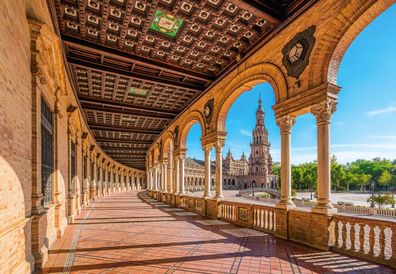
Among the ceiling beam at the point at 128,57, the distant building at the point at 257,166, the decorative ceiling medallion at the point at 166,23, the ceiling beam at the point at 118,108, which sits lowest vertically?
the distant building at the point at 257,166

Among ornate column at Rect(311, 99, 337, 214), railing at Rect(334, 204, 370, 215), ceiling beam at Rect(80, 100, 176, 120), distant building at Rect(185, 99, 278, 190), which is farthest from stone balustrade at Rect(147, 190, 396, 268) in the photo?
distant building at Rect(185, 99, 278, 190)

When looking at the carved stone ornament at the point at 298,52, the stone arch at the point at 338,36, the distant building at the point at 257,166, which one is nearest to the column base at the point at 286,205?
the stone arch at the point at 338,36

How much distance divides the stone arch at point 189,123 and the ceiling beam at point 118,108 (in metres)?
2.07

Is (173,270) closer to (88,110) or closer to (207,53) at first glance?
(207,53)

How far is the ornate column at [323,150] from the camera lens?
20.8 feet

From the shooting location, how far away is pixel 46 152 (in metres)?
6.52

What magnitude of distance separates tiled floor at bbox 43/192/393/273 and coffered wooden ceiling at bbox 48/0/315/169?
6.75 metres

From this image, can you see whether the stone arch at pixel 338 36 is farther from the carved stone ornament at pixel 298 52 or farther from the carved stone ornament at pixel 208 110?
the carved stone ornament at pixel 208 110

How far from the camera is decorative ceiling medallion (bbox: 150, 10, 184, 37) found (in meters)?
7.49

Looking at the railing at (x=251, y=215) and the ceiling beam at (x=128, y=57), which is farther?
the ceiling beam at (x=128, y=57)

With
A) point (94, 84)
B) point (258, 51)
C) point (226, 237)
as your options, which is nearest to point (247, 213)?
point (226, 237)

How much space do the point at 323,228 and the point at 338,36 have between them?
514 centimetres

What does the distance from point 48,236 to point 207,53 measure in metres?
8.41

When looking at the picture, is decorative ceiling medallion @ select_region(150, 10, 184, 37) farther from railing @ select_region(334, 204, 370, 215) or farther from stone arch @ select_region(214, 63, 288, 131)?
railing @ select_region(334, 204, 370, 215)
